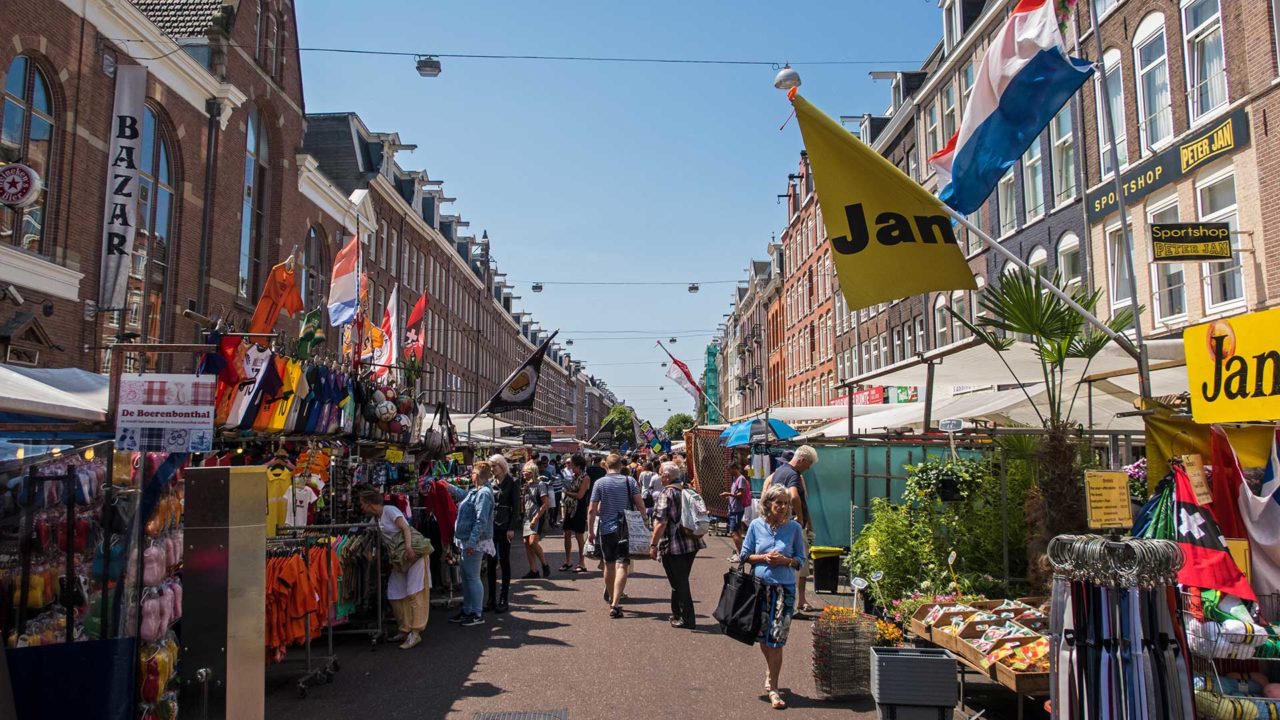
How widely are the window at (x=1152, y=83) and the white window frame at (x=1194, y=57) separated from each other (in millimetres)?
549

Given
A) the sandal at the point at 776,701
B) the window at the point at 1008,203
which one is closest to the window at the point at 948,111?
the window at the point at 1008,203

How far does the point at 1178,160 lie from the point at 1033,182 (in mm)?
7246

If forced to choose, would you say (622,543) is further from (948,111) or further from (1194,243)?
(948,111)

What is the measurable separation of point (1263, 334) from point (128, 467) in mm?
6189

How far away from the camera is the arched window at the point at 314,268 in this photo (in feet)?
91.5

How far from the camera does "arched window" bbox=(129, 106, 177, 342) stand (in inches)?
704

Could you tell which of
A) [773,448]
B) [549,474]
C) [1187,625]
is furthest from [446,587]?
[549,474]

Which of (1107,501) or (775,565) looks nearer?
(1107,501)

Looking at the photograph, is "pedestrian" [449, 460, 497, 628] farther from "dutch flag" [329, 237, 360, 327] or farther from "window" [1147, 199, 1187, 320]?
"window" [1147, 199, 1187, 320]

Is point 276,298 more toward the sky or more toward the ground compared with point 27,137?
more toward the ground

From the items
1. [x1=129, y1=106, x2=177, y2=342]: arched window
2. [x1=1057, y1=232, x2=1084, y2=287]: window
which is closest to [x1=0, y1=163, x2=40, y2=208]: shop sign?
[x1=129, y1=106, x2=177, y2=342]: arched window

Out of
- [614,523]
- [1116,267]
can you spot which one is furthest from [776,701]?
[1116,267]

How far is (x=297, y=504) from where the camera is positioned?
30.3 feet

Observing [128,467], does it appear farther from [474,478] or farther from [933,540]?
[933,540]
